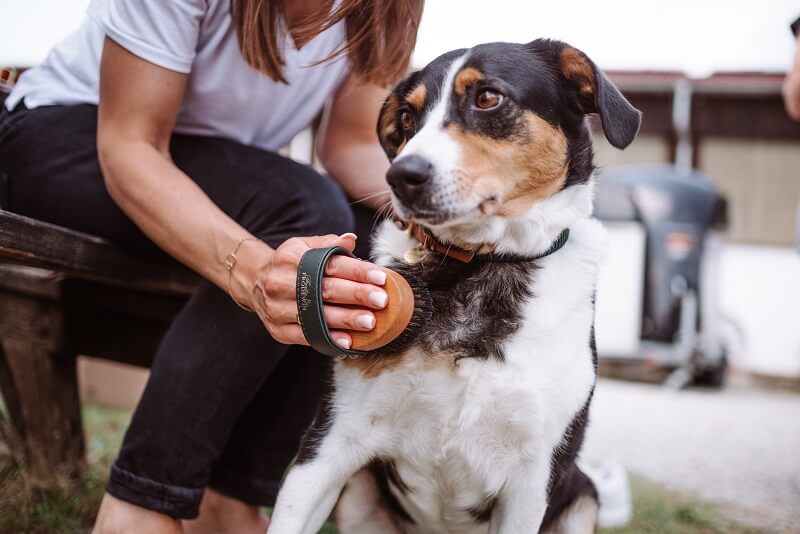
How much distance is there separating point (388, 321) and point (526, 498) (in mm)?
561

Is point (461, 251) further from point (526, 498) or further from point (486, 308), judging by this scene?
point (526, 498)

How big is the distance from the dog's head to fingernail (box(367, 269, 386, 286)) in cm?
24

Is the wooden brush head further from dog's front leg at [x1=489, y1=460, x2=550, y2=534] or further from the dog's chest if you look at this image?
dog's front leg at [x1=489, y1=460, x2=550, y2=534]

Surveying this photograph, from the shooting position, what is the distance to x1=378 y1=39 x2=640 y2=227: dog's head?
1.43 metres

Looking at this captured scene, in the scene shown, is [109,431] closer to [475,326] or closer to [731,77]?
[475,326]

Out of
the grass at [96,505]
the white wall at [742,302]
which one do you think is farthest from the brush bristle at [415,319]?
the white wall at [742,302]

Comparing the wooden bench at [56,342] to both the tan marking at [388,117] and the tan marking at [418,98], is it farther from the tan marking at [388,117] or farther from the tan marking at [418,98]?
the tan marking at [418,98]

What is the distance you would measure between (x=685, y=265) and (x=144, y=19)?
653 cm

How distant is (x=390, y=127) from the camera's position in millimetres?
1845

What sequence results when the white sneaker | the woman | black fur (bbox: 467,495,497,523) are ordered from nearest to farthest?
1. the woman
2. black fur (bbox: 467,495,497,523)
3. the white sneaker

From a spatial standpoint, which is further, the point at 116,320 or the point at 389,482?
the point at 116,320

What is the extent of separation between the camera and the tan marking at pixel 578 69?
1.63 metres

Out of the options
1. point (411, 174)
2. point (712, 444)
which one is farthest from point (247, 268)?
point (712, 444)

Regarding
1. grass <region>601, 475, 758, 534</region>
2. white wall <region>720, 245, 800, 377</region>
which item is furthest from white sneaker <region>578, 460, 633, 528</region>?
white wall <region>720, 245, 800, 377</region>
